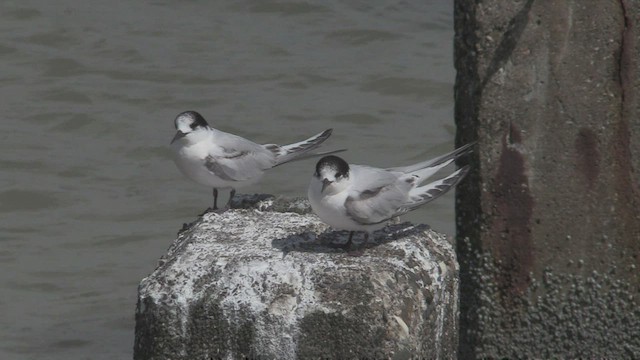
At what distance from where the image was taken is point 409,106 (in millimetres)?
11328

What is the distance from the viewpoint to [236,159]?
6.25 metres

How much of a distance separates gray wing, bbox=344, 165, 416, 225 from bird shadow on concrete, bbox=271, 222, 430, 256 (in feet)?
0.33

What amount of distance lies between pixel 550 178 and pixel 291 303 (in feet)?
4.21

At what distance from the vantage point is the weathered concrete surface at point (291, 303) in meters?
4.72

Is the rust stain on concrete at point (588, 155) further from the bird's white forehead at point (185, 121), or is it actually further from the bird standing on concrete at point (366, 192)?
the bird's white forehead at point (185, 121)

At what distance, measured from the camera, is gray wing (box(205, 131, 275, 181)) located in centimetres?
617

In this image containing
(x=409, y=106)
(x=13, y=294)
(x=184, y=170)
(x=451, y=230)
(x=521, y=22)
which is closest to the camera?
(x=521, y=22)

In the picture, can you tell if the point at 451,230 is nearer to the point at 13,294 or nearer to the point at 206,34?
the point at 13,294

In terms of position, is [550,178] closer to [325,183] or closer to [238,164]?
[325,183]

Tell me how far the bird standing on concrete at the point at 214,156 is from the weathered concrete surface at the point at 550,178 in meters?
1.09

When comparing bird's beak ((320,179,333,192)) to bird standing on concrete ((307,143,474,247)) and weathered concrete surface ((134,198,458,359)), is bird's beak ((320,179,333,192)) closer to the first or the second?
bird standing on concrete ((307,143,474,247))

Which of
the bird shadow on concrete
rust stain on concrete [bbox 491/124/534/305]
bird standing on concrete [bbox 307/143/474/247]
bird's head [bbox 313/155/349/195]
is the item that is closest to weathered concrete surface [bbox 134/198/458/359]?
the bird shadow on concrete

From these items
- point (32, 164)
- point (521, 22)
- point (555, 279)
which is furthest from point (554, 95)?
point (32, 164)

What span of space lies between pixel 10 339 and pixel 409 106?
4.54 m
